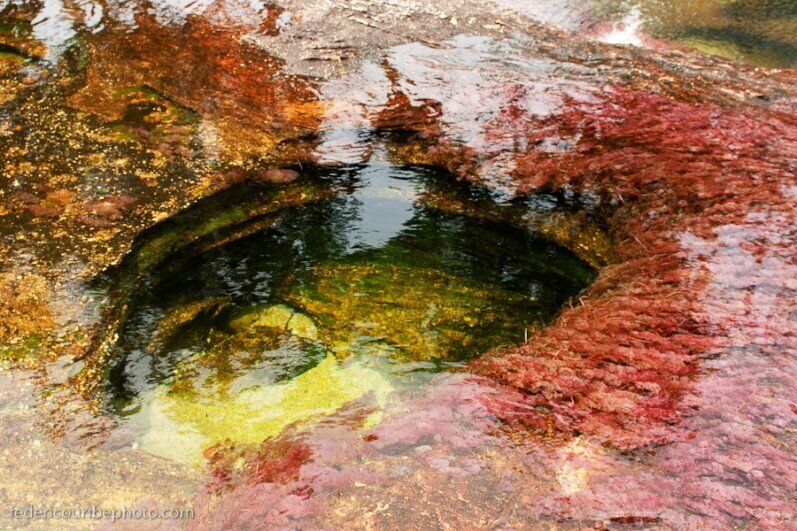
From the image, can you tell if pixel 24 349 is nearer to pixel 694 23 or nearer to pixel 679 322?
pixel 679 322

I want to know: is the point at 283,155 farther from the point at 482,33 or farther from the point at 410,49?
the point at 482,33

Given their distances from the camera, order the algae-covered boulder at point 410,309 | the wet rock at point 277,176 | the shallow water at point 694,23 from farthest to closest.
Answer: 1. the shallow water at point 694,23
2. the wet rock at point 277,176
3. the algae-covered boulder at point 410,309

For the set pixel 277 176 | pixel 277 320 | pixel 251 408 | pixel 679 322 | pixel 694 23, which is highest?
pixel 694 23

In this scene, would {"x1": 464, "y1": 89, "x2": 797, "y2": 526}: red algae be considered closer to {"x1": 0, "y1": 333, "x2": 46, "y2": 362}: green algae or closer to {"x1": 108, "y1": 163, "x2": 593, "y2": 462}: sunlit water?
{"x1": 108, "y1": 163, "x2": 593, "y2": 462}: sunlit water

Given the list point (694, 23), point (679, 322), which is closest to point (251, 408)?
point (679, 322)

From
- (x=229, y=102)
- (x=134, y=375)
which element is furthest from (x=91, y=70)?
(x=134, y=375)

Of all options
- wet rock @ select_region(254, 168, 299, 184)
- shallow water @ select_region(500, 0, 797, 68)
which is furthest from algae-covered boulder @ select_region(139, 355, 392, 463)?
shallow water @ select_region(500, 0, 797, 68)

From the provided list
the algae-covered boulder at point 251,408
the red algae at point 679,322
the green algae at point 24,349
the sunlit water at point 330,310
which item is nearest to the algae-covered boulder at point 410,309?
the sunlit water at point 330,310

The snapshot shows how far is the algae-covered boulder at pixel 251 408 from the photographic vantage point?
2783 millimetres

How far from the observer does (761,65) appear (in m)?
4.80

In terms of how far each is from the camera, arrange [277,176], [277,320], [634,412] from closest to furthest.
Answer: [634,412]
[277,320]
[277,176]

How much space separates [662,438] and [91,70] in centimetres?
456

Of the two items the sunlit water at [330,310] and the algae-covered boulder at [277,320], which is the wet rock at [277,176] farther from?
the algae-covered boulder at [277,320]

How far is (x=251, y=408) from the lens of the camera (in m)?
3.04
